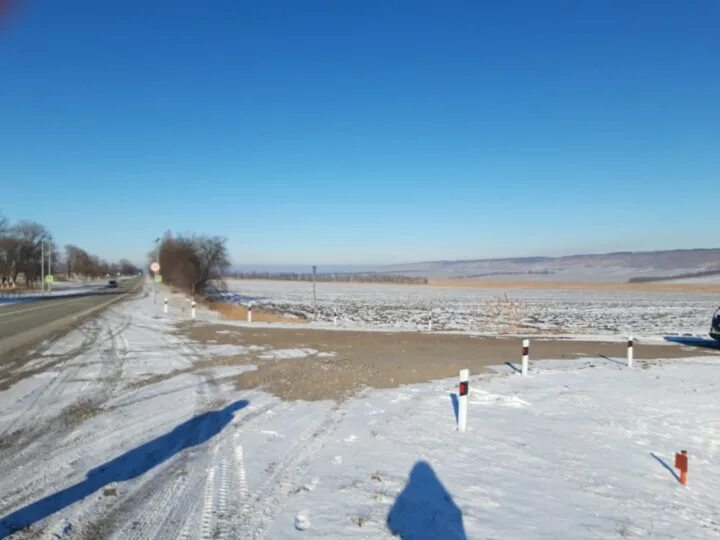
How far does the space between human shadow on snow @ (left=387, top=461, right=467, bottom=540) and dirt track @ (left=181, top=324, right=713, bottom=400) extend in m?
4.07

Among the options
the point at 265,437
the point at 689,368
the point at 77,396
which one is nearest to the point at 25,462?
the point at 265,437

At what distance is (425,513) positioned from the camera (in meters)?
4.64

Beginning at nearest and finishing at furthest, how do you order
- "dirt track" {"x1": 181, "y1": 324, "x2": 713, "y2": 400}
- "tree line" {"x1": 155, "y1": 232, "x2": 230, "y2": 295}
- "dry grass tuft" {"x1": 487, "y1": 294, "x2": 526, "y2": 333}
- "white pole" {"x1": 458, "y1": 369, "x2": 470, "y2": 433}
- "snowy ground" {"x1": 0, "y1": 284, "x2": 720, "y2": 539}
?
"snowy ground" {"x1": 0, "y1": 284, "x2": 720, "y2": 539} → "white pole" {"x1": 458, "y1": 369, "x2": 470, "y2": 433} → "dirt track" {"x1": 181, "y1": 324, "x2": 713, "y2": 400} → "dry grass tuft" {"x1": 487, "y1": 294, "x2": 526, "y2": 333} → "tree line" {"x1": 155, "y1": 232, "x2": 230, "y2": 295}

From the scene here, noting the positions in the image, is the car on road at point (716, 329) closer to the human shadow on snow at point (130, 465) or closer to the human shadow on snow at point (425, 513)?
the human shadow on snow at point (425, 513)

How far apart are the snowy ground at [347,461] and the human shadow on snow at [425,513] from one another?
0.06 ft

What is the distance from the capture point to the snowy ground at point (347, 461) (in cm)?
445

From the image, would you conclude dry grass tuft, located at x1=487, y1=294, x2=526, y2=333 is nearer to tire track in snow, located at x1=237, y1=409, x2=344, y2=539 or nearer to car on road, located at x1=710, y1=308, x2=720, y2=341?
car on road, located at x1=710, y1=308, x2=720, y2=341

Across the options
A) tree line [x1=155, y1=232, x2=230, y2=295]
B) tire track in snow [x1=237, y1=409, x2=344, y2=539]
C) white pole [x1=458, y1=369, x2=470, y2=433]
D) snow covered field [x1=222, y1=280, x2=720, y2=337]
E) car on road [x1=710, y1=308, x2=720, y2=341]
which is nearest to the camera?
tire track in snow [x1=237, y1=409, x2=344, y2=539]

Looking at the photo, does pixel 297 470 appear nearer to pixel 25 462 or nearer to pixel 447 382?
pixel 25 462

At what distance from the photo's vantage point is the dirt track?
412 inches

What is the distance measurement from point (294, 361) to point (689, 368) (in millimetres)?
10516

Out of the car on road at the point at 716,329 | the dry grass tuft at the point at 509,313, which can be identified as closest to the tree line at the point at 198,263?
the dry grass tuft at the point at 509,313

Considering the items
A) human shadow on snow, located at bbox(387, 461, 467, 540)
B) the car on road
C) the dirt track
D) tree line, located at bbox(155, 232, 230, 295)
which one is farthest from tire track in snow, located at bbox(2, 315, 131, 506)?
tree line, located at bbox(155, 232, 230, 295)

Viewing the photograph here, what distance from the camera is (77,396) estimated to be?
8680mm
